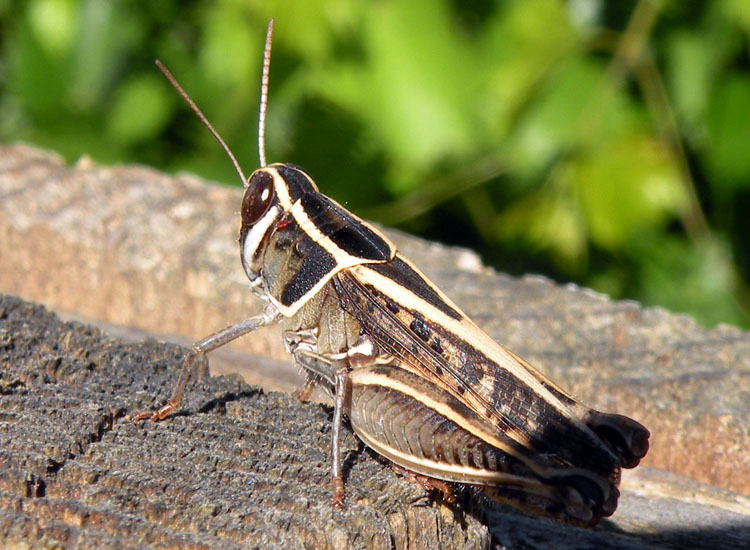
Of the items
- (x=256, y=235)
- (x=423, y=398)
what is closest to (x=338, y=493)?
(x=423, y=398)

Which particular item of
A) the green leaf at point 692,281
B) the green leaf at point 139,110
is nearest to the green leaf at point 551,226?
the green leaf at point 692,281

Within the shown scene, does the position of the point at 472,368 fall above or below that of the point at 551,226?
below

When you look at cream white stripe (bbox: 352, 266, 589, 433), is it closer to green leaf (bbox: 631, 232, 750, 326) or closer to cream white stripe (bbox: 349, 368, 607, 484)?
cream white stripe (bbox: 349, 368, 607, 484)

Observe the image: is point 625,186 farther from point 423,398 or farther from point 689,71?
point 423,398

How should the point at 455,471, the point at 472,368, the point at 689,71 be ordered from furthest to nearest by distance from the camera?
the point at 689,71 < the point at 472,368 < the point at 455,471

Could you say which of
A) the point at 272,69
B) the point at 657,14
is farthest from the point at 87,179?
the point at 657,14

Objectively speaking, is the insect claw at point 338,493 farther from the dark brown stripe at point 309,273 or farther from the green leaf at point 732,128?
the green leaf at point 732,128

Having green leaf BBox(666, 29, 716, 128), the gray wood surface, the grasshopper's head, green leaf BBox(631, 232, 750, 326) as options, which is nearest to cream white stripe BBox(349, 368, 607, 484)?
the gray wood surface

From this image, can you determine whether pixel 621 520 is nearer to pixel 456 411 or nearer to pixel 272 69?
pixel 456 411
